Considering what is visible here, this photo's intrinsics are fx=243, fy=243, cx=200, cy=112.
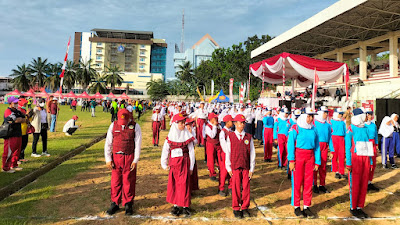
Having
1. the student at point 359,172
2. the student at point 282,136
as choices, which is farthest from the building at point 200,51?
the student at point 359,172

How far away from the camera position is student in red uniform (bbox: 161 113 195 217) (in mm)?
4156

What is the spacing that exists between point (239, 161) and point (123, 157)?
197 centimetres

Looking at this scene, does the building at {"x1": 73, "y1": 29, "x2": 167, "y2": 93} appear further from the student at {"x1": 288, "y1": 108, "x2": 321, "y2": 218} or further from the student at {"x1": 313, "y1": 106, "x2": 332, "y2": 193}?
the student at {"x1": 288, "y1": 108, "x2": 321, "y2": 218}

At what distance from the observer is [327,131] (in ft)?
18.6

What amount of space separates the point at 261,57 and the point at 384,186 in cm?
3117

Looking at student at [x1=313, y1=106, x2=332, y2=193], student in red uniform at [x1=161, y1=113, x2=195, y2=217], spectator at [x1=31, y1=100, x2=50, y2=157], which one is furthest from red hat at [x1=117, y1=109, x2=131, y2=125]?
spectator at [x1=31, y1=100, x2=50, y2=157]

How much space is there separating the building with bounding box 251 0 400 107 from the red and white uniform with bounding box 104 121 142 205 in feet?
52.2

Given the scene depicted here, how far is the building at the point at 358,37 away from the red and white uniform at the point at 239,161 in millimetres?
14549

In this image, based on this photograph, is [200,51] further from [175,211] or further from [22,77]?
[175,211]

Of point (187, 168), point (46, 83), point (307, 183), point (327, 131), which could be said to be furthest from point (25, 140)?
point (46, 83)

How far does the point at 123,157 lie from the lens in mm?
4156

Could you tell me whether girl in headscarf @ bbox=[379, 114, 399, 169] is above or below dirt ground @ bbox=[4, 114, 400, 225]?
above

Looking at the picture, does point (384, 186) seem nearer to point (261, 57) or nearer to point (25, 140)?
point (25, 140)

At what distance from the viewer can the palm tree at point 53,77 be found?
64.2m
